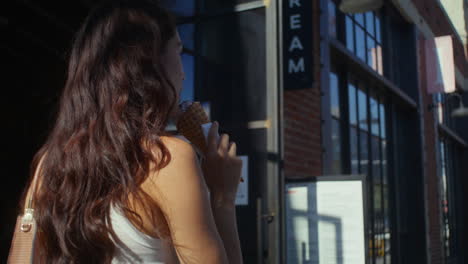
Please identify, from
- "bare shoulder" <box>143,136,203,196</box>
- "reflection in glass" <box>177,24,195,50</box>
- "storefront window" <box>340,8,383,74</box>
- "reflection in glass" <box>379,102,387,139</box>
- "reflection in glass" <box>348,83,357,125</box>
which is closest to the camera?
"bare shoulder" <box>143,136,203,196</box>

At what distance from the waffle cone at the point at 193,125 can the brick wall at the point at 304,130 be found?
346 cm

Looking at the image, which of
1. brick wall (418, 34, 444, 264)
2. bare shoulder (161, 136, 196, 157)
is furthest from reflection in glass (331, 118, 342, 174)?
bare shoulder (161, 136, 196, 157)

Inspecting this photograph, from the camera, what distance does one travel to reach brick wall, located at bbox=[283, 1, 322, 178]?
489 cm

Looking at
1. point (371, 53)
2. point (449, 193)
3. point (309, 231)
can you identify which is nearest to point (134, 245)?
point (309, 231)

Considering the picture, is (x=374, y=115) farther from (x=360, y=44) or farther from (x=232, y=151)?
(x=232, y=151)

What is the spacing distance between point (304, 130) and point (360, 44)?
9.51ft

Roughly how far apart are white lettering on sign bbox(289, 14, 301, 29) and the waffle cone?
3439 mm

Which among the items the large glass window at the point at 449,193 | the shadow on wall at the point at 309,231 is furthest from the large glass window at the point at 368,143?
the large glass window at the point at 449,193

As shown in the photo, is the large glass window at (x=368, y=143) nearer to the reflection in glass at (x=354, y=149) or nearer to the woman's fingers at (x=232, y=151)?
the reflection in glass at (x=354, y=149)

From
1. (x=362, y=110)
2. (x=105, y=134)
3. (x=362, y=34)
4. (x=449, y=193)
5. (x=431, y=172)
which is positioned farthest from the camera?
(x=449, y=193)

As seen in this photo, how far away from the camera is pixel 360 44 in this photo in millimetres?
7406

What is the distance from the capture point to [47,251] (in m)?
1.09

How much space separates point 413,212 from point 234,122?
6.25 meters

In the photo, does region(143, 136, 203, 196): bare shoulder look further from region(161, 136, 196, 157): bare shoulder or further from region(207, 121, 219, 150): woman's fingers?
region(207, 121, 219, 150): woman's fingers
